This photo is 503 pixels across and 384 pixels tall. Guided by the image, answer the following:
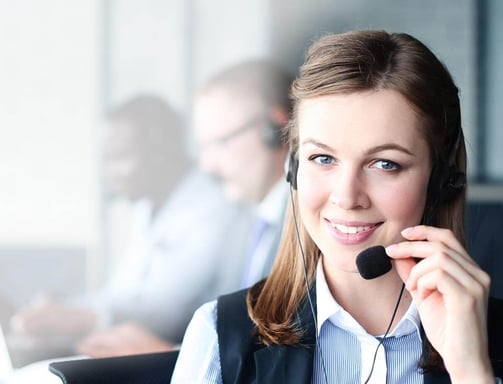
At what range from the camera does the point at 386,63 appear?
55.0 inches

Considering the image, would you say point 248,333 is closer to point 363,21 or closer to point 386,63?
point 386,63

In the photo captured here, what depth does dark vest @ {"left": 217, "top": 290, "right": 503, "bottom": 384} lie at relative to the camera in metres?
1.37

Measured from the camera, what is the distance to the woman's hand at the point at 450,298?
1307 millimetres

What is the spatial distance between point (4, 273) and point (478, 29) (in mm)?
2235

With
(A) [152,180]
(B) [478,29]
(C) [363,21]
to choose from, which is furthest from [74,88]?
(B) [478,29]

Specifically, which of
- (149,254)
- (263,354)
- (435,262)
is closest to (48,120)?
(149,254)

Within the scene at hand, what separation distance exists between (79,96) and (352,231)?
4.79 feet

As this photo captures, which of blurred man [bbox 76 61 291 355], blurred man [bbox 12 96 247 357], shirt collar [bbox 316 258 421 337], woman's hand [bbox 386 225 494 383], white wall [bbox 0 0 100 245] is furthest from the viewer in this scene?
blurred man [bbox 76 61 291 355]

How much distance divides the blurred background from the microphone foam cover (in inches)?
43.4

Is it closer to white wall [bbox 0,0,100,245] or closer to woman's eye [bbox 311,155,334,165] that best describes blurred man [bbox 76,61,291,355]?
white wall [bbox 0,0,100,245]

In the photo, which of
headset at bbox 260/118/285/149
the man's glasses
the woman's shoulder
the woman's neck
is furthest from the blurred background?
the woman's neck

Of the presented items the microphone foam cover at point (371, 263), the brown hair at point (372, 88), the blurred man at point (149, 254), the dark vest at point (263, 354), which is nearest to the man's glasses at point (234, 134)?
the blurred man at point (149, 254)

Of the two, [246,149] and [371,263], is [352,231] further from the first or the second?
[246,149]

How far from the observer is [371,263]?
4.43ft
